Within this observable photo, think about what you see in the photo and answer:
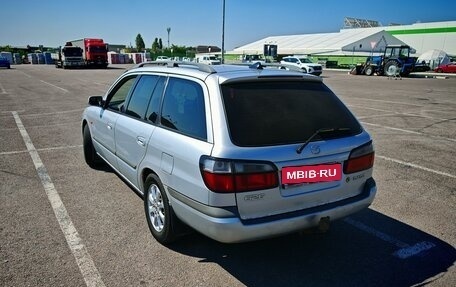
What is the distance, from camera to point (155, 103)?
3.41 metres

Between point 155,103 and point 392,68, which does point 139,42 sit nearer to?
point 392,68

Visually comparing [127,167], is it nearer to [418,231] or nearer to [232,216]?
[232,216]

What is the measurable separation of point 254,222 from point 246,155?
0.49 m

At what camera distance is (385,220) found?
3.82m

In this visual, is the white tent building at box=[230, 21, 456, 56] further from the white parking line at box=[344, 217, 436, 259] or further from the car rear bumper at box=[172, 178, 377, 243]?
the car rear bumper at box=[172, 178, 377, 243]

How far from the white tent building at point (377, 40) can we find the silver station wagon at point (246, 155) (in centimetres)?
5949

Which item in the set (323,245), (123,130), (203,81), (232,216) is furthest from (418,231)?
(123,130)

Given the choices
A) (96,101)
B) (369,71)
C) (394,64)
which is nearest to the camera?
(96,101)

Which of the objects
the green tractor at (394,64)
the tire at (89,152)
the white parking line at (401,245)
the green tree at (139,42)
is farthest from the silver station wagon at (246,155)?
the green tree at (139,42)

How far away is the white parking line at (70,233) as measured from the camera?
2785mm

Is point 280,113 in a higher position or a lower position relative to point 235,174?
higher

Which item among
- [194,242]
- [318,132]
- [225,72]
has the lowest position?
[194,242]

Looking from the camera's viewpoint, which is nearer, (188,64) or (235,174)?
(235,174)

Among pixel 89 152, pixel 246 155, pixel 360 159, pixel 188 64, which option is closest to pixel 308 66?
pixel 89 152
